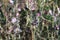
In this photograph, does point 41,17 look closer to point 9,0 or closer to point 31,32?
point 31,32

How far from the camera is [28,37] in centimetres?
175

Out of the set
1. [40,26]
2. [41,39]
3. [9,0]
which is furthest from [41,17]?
[9,0]

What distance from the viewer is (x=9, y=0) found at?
167cm

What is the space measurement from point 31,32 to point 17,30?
0.41 ft

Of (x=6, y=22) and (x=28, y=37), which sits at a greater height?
(x=6, y=22)

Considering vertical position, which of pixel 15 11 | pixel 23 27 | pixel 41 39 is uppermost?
pixel 15 11

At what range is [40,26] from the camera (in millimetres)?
1712

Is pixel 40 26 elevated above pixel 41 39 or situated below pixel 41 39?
above

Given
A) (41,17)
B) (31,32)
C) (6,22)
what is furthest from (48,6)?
(6,22)

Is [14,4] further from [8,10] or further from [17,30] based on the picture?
[17,30]

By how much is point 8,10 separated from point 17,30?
0.61 feet

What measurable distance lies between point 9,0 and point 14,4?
0.05 m

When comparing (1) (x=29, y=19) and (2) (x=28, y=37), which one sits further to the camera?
(2) (x=28, y=37)

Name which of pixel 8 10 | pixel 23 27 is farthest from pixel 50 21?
pixel 8 10
